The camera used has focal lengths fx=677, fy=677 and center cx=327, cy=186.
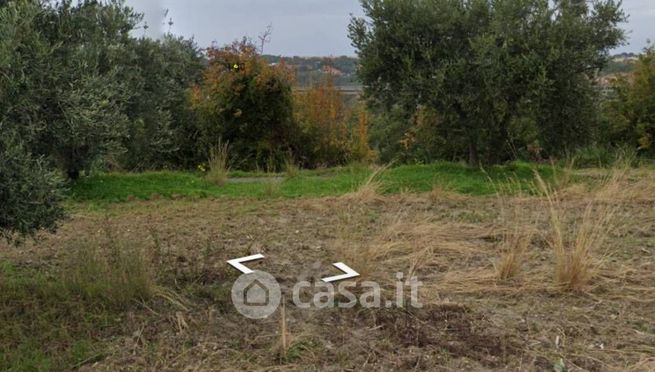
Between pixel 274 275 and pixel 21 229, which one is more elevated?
pixel 21 229

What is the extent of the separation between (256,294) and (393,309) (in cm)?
84

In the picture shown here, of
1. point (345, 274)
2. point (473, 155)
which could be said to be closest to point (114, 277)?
point (345, 274)

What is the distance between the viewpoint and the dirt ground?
3367 mm

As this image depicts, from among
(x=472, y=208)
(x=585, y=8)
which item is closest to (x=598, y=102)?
(x=585, y=8)

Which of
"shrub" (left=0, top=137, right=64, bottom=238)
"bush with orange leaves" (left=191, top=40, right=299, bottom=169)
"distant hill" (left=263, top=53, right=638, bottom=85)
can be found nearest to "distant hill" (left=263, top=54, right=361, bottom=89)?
"distant hill" (left=263, top=53, right=638, bottom=85)

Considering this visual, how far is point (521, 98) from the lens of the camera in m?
9.91

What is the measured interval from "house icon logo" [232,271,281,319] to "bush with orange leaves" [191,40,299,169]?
9.69 metres

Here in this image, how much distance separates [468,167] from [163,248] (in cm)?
680

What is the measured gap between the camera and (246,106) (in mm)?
14344

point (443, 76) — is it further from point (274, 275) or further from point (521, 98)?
point (274, 275)

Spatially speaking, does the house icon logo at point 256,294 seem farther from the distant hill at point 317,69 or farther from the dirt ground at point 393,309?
Result: the distant hill at point 317,69

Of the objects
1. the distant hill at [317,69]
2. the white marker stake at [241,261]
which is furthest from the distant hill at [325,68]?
the white marker stake at [241,261]

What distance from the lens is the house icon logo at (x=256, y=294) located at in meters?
3.91

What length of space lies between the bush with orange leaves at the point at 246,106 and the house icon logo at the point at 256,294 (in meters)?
9.69
